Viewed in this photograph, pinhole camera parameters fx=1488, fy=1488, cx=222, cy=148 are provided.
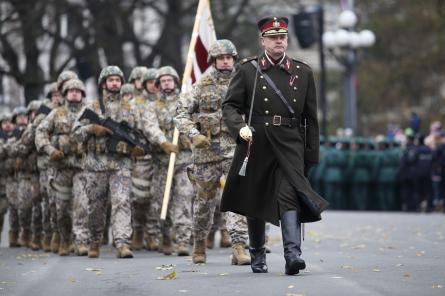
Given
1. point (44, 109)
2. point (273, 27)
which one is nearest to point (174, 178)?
point (44, 109)

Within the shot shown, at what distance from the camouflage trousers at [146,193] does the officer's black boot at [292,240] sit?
19.5ft

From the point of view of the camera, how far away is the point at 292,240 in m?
12.0

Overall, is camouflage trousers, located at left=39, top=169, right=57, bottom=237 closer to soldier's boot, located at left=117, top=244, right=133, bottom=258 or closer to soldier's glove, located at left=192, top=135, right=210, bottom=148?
soldier's boot, located at left=117, top=244, right=133, bottom=258

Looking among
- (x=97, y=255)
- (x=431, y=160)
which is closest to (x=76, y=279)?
(x=97, y=255)

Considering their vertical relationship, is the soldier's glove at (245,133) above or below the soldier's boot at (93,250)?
above

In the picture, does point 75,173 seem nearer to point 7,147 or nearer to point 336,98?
point 7,147

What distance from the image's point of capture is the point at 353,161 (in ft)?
107

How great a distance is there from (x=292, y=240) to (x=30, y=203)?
916cm

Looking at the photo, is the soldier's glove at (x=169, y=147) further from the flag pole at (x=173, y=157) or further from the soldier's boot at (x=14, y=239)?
the soldier's boot at (x=14, y=239)

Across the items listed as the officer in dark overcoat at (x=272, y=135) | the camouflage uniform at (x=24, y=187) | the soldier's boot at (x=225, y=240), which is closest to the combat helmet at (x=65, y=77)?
the camouflage uniform at (x=24, y=187)

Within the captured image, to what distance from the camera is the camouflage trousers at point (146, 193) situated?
1806 cm

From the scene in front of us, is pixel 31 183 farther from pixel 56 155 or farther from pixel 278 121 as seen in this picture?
pixel 278 121

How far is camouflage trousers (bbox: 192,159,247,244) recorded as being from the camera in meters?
14.2

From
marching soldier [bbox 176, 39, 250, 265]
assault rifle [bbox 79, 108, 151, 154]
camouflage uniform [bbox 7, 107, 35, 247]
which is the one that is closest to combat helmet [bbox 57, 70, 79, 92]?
assault rifle [bbox 79, 108, 151, 154]
